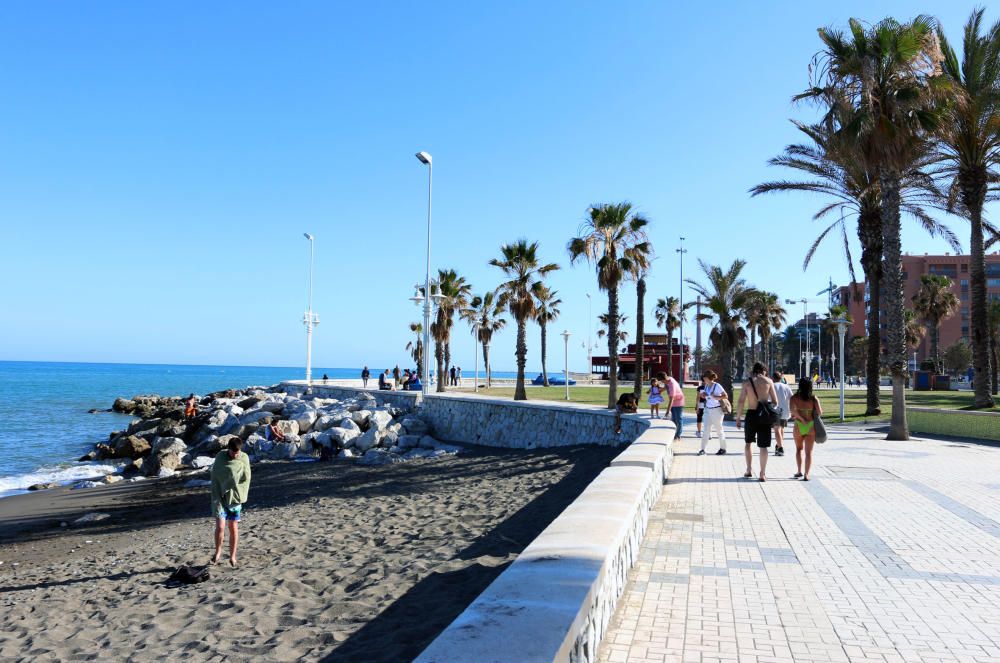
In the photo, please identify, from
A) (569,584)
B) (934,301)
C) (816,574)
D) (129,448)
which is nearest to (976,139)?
(816,574)

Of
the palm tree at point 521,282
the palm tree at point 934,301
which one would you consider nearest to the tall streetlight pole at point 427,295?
the palm tree at point 521,282

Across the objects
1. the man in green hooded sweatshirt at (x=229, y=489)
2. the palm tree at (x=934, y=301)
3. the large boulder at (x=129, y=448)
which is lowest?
the large boulder at (x=129, y=448)

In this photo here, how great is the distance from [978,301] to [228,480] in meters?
22.1

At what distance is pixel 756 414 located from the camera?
9562 mm

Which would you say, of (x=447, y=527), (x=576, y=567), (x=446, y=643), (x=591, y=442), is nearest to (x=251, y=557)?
(x=447, y=527)

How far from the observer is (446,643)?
2.69 m

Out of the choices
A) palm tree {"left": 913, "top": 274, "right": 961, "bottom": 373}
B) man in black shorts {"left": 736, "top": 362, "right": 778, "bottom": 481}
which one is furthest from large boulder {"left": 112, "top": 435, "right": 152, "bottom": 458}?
palm tree {"left": 913, "top": 274, "right": 961, "bottom": 373}

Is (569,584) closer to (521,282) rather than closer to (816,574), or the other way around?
(816,574)

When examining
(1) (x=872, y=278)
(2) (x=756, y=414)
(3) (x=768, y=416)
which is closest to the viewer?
(3) (x=768, y=416)

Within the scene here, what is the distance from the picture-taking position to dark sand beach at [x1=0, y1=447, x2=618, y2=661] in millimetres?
5805

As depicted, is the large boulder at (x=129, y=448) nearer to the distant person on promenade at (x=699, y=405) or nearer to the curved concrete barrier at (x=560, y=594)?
the distant person on promenade at (x=699, y=405)

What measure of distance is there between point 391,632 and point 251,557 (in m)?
4.34

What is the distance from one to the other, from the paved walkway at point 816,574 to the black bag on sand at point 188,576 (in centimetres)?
529

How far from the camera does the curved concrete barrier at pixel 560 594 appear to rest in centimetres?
265
